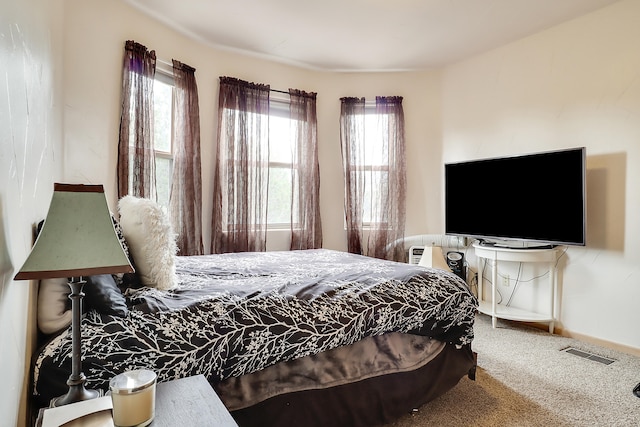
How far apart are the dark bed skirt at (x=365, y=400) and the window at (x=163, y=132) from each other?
87.1 inches

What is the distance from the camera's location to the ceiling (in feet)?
9.32

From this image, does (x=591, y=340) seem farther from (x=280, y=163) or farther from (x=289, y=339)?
(x=280, y=163)

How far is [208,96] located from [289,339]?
284cm

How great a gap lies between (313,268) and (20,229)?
1490mm

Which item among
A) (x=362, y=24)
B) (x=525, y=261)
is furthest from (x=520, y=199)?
(x=362, y=24)

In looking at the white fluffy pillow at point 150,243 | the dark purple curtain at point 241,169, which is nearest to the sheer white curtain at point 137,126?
the dark purple curtain at point 241,169

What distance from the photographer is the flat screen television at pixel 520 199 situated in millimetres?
2855

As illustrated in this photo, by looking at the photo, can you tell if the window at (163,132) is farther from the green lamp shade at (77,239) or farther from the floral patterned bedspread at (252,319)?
the green lamp shade at (77,239)

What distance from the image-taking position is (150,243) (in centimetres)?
155

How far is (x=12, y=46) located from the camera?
822 millimetres

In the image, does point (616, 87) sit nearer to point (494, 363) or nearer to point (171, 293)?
point (494, 363)

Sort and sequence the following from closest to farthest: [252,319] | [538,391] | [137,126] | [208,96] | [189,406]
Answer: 1. [189,406]
2. [252,319]
3. [538,391]
4. [137,126]
5. [208,96]

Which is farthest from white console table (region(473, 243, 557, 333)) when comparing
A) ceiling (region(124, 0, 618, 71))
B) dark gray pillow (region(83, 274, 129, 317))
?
dark gray pillow (region(83, 274, 129, 317))

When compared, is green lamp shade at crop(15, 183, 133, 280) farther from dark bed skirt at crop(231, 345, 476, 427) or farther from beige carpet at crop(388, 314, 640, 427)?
beige carpet at crop(388, 314, 640, 427)
